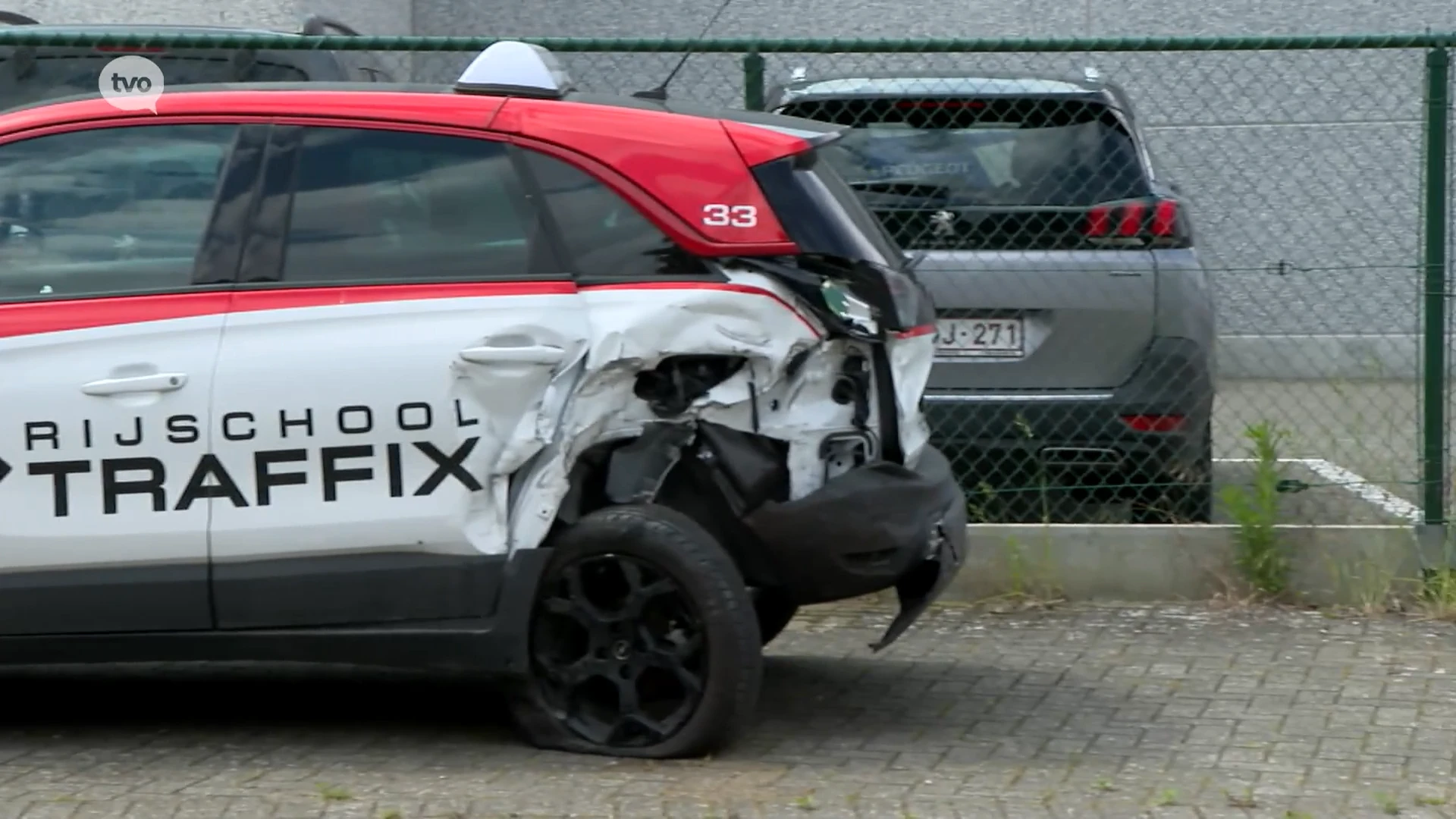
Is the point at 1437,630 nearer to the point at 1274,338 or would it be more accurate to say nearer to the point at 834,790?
the point at 1274,338

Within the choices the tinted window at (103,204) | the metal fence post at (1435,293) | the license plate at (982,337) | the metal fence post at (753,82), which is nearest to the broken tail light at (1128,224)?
the license plate at (982,337)

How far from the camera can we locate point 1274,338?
7.64 meters

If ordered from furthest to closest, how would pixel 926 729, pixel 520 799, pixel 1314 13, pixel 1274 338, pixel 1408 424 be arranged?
pixel 1314 13 → pixel 1274 338 → pixel 1408 424 → pixel 926 729 → pixel 520 799

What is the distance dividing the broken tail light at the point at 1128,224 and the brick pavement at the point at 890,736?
125 centimetres

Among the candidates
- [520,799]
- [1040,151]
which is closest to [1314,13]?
[1040,151]

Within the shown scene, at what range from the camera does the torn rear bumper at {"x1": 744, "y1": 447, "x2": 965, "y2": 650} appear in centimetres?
500

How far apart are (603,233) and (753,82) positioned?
6.97ft

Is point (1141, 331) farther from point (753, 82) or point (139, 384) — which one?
point (139, 384)

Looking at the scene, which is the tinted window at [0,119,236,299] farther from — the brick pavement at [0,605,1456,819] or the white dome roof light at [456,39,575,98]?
the brick pavement at [0,605,1456,819]

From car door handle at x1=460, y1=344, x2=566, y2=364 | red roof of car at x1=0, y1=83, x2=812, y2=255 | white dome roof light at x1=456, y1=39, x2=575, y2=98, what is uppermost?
white dome roof light at x1=456, y1=39, x2=575, y2=98

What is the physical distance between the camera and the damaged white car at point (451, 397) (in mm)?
4973

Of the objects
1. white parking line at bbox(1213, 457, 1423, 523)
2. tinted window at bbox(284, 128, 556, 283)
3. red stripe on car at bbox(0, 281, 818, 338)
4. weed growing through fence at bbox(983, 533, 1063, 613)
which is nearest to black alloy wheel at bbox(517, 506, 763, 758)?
red stripe on car at bbox(0, 281, 818, 338)

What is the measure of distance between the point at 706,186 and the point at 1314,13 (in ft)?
28.9

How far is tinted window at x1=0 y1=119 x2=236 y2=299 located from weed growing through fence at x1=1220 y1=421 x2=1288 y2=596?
3554mm
